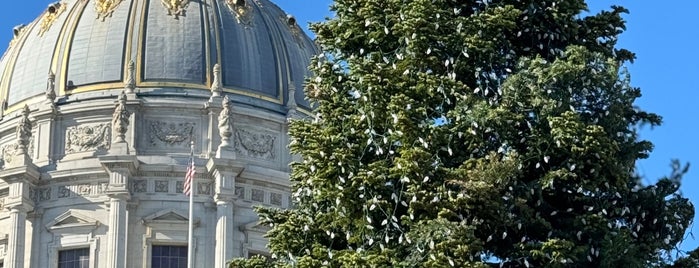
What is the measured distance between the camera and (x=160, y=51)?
8088cm

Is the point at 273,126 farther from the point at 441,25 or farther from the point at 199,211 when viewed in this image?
the point at 441,25

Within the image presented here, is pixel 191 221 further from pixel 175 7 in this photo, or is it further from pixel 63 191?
pixel 175 7

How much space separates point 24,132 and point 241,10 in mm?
11965

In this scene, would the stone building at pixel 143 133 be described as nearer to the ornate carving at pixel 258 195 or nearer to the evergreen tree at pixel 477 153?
the ornate carving at pixel 258 195

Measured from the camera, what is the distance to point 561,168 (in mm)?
33281

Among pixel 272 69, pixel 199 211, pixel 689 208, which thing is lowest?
pixel 689 208

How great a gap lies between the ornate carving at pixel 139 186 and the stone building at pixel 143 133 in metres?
0.04

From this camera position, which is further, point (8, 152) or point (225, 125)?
point (8, 152)

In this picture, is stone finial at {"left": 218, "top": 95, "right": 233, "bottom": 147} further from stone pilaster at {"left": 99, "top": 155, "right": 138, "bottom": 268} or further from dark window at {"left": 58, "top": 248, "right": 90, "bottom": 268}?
dark window at {"left": 58, "top": 248, "right": 90, "bottom": 268}

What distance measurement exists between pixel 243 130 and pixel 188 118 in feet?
7.91

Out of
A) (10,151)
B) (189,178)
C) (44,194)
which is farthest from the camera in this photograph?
(10,151)

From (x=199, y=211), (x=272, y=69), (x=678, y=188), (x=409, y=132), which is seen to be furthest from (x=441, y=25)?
(x=272, y=69)

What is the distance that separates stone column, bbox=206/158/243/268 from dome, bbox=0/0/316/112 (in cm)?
474

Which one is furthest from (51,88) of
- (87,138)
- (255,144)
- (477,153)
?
(477,153)
